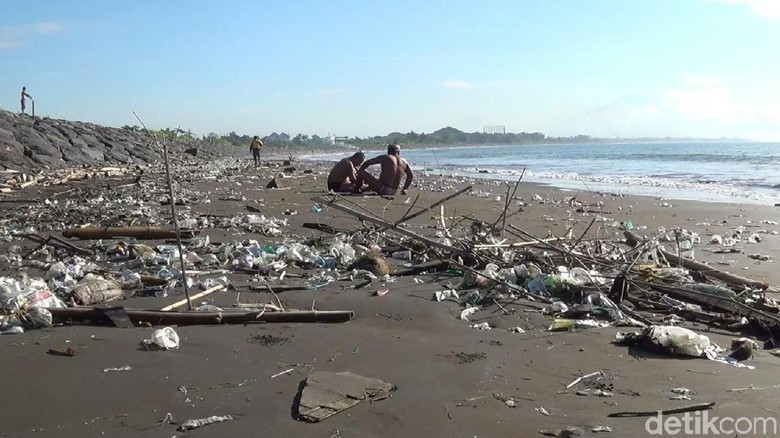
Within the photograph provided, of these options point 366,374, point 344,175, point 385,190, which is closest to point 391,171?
point 385,190

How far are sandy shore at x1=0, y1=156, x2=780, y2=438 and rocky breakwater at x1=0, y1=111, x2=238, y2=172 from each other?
1408cm

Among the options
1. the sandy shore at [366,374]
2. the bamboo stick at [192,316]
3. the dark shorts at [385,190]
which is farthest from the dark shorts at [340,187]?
the bamboo stick at [192,316]

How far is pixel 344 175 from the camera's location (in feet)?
43.0

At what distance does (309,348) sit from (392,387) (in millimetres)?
719

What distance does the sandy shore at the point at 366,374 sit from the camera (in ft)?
Answer: 8.64

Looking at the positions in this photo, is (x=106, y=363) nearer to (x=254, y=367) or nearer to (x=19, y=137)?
(x=254, y=367)

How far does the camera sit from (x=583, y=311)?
4.29m

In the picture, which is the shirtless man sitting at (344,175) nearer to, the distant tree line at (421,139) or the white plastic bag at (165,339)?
the white plastic bag at (165,339)

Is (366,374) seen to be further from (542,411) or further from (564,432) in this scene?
(564,432)

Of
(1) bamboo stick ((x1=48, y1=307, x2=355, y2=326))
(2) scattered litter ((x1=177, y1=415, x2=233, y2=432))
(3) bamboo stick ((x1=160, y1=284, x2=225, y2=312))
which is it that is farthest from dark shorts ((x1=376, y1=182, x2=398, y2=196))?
(2) scattered litter ((x1=177, y1=415, x2=233, y2=432))

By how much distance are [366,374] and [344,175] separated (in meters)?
10.1

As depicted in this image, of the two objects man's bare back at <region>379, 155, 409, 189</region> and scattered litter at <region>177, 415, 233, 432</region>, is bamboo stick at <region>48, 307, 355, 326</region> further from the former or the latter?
man's bare back at <region>379, 155, 409, 189</region>

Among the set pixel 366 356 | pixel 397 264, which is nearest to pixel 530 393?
pixel 366 356

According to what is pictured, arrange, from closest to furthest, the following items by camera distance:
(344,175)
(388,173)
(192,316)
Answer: (192,316), (388,173), (344,175)
